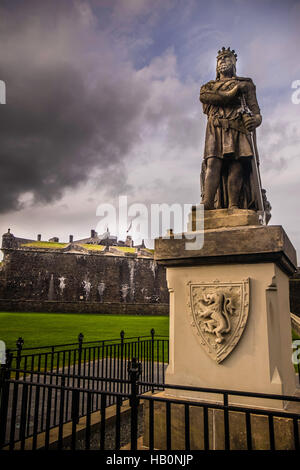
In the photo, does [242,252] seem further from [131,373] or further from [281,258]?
[131,373]

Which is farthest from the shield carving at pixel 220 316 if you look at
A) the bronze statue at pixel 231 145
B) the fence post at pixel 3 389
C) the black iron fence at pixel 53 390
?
the fence post at pixel 3 389

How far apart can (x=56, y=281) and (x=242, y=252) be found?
41.0 m

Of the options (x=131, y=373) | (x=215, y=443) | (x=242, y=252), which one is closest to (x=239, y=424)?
(x=215, y=443)

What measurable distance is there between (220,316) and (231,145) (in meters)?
2.22

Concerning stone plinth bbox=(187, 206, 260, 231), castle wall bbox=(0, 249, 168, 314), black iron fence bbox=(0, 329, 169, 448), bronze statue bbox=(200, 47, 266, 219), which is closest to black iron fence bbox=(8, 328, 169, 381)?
black iron fence bbox=(0, 329, 169, 448)

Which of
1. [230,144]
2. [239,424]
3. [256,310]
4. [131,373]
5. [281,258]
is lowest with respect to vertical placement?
[239,424]

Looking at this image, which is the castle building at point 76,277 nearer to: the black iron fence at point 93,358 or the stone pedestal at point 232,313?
the black iron fence at point 93,358

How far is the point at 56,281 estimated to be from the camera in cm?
4188

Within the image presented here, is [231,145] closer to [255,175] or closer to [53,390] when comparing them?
[255,175]

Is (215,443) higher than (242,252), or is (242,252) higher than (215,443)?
(242,252)

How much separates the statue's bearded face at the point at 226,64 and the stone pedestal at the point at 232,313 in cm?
218

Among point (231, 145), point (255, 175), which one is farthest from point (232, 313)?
point (231, 145)
